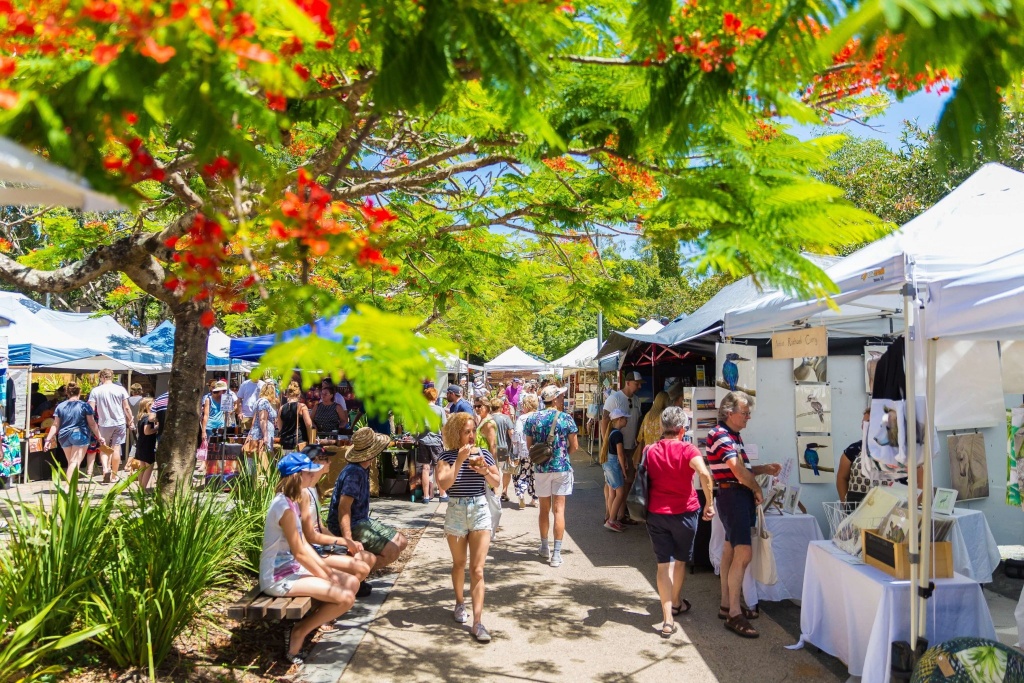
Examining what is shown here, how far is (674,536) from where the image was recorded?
576 centimetres

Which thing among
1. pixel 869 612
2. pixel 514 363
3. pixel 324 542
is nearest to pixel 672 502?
pixel 869 612

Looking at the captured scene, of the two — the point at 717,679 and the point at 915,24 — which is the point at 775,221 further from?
the point at 717,679

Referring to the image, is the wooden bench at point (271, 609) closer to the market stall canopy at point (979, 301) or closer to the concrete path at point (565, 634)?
the concrete path at point (565, 634)

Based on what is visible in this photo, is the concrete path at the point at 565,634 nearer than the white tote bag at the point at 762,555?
Yes

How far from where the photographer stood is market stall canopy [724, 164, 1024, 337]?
13.6 ft

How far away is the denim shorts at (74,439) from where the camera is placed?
12.0 meters

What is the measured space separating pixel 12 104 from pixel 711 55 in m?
2.23

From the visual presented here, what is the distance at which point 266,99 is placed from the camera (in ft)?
7.84

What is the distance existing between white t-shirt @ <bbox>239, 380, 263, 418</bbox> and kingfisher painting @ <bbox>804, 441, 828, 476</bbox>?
36.7 feet

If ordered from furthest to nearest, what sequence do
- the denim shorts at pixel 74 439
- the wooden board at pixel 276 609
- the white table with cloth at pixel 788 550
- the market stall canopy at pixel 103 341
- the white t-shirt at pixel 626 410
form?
the market stall canopy at pixel 103 341, the denim shorts at pixel 74 439, the white t-shirt at pixel 626 410, the white table with cloth at pixel 788 550, the wooden board at pixel 276 609

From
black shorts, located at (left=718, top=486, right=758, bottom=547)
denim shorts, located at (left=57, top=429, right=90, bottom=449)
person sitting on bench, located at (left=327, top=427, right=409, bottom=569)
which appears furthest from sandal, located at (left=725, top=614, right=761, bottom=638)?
denim shorts, located at (left=57, top=429, right=90, bottom=449)

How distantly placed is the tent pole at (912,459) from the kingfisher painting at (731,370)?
2.94m

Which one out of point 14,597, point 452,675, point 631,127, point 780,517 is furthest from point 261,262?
point 780,517

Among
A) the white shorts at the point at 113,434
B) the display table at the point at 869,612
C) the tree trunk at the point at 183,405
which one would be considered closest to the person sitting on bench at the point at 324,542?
the tree trunk at the point at 183,405
